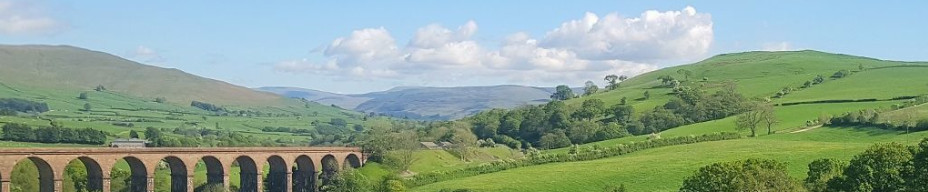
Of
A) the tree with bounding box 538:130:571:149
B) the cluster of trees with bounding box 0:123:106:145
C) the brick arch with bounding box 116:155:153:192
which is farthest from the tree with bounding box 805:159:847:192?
the cluster of trees with bounding box 0:123:106:145

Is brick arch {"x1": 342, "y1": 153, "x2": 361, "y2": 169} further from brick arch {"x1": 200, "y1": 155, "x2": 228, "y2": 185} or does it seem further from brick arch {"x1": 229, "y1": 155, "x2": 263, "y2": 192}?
brick arch {"x1": 200, "y1": 155, "x2": 228, "y2": 185}

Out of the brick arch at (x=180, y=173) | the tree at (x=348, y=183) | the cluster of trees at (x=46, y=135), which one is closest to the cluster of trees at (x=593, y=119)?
the tree at (x=348, y=183)

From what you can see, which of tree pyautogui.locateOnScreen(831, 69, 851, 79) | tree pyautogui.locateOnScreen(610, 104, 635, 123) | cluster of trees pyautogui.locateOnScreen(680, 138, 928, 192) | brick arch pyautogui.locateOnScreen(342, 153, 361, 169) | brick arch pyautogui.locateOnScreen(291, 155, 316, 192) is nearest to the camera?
cluster of trees pyautogui.locateOnScreen(680, 138, 928, 192)

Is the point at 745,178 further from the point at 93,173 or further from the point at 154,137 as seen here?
the point at 154,137

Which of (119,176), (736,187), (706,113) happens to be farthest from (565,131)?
(736,187)

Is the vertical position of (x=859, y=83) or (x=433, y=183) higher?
(x=859, y=83)

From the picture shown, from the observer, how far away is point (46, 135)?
120 m

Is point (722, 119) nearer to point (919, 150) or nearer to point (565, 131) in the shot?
point (565, 131)

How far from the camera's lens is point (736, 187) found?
176ft

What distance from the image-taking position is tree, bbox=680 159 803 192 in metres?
53.8

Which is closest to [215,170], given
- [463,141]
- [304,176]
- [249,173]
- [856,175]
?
[249,173]

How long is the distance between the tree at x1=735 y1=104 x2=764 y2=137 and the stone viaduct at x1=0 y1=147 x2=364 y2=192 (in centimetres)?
4130

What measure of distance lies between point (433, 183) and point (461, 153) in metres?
26.1

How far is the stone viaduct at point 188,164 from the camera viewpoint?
71875 mm
